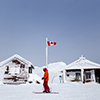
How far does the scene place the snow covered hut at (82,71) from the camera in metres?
26.0

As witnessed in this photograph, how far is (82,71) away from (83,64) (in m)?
1.17

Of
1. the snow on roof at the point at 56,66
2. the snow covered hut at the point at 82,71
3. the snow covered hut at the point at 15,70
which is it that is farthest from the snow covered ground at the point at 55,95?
the snow on roof at the point at 56,66

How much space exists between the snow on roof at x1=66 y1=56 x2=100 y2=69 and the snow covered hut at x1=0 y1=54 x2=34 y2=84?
23.9 ft

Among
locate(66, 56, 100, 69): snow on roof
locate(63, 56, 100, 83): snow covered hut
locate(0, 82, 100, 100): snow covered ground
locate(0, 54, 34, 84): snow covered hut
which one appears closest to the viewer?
locate(0, 82, 100, 100): snow covered ground


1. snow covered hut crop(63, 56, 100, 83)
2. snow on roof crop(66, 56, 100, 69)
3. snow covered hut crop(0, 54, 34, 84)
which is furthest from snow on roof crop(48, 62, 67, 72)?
snow covered hut crop(0, 54, 34, 84)

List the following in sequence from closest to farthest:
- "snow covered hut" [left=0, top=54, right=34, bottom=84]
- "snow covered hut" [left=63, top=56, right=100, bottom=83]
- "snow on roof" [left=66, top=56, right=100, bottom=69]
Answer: "snow covered hut" [left=0, top=54, right=34, bottom=84], "snow on roof" [left=66, top=56, right=100, bottom=69], "snow covered hut" [left=63, top=56, right=100, bottom=83]

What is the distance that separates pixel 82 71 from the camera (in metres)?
26.0

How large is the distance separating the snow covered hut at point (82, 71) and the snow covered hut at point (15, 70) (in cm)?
667

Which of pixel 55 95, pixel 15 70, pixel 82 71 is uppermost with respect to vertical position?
pixel 15 70

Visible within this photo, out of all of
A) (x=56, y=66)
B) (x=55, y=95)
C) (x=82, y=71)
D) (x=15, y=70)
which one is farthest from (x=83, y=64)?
(x=56, y=66)

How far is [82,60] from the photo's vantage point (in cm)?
2641

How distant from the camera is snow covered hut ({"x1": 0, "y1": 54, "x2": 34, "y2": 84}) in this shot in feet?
79.6

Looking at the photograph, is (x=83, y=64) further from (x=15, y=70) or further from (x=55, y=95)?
(x=55, y=95)

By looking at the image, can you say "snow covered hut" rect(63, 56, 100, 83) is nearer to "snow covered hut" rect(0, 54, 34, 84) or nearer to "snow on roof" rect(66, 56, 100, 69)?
"snow on roof" rect(66, 56, 100, 69)
